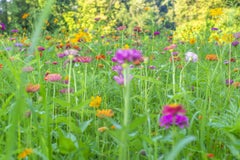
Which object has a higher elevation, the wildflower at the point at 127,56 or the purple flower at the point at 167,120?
the wildflower at the point at 127,56

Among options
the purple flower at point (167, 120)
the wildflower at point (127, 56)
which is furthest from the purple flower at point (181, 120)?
the wildflower at point (127, 56)

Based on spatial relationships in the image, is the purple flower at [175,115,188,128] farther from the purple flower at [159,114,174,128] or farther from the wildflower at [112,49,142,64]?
the wildflower at [112,49,142,64]

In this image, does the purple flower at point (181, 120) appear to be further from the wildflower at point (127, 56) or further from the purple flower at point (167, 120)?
the wildflower at point (127, 56)

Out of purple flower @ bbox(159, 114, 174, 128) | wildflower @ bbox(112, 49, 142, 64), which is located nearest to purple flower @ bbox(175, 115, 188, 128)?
purple flower @ bbox(159, 114, 174, 128)

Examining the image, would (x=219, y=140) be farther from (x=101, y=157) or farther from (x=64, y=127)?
(x=64, y=127)

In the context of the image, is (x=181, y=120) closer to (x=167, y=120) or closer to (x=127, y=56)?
(x=167, y=120)

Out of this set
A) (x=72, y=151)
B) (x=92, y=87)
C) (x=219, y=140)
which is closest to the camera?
(x=72, y=151)

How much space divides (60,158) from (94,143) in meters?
0.11

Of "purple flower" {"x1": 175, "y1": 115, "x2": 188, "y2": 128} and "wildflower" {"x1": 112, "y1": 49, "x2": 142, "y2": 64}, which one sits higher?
"wildflower" {"x1": 112, "y1": 49, "x2": 142, "y2": 64}

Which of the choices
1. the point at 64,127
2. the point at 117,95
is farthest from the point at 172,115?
the point at 117,95

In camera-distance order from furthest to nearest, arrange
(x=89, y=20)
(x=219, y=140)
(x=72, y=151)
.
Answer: (x=89, y=20) < (x=219, y=140) < (x=72, y=151)

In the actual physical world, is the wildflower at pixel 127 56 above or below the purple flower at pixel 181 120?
above

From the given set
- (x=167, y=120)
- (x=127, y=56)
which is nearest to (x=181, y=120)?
(x=167, y=120)

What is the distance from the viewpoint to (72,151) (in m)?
0.71
